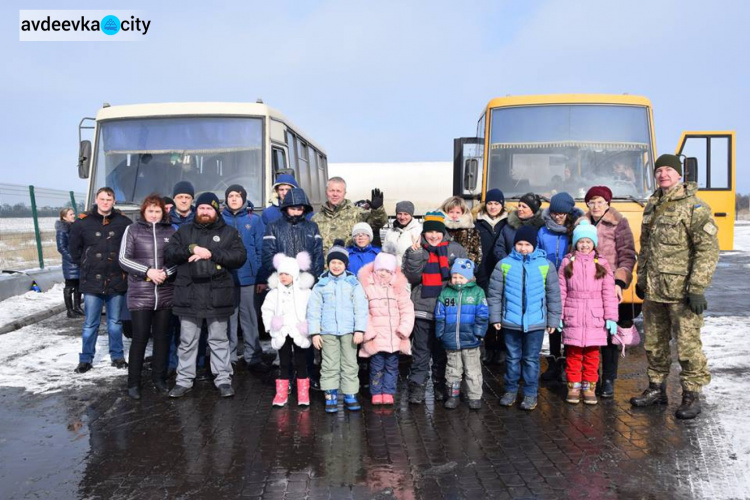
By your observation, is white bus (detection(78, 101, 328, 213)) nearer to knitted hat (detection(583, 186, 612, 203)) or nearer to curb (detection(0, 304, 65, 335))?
curb (detection(0, 304, 65, 335))

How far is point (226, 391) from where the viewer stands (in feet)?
20.5

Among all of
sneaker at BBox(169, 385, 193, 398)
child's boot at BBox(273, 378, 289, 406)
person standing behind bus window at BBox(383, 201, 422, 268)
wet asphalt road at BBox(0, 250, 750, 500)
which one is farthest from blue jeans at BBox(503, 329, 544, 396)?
sneaker at BBox(169, 385, 193, 398)

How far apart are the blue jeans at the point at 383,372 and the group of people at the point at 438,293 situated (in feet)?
0.05

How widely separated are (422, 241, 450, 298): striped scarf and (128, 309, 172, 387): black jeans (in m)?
2.51

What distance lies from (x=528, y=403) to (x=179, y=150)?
5.90 metres

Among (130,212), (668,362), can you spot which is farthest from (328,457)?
(130,212)

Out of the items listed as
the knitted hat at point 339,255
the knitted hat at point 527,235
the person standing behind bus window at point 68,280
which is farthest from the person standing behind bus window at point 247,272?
the person standing behind bus window at point 68,280

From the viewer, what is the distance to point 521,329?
225 inches

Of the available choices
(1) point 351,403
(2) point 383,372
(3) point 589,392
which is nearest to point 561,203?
(3) point 589,392

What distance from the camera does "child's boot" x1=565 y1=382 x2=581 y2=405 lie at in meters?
5.91

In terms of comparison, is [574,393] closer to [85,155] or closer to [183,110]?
[183,110]

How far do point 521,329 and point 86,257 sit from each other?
4.65 metres

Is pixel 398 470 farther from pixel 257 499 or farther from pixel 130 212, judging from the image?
pixel 130 212

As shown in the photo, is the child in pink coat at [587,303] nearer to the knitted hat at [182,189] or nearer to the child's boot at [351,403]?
the child's boot at [351,403]
